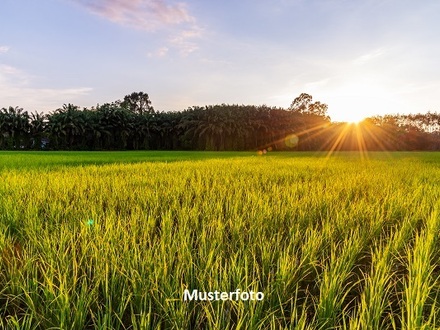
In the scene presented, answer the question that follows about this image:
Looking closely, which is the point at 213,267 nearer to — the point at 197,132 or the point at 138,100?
the point at 197,132

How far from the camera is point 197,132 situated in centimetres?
3431

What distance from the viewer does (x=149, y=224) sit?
86.3 inches

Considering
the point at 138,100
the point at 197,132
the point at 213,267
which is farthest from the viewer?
the point at 138,100

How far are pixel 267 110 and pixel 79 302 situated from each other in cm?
3788

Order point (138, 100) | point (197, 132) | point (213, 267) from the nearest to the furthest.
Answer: point (213, 267), point (197, 132), point (138, 100)

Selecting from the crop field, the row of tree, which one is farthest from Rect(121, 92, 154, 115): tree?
the crop field

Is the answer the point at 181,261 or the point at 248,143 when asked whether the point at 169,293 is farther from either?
the point at 248,143

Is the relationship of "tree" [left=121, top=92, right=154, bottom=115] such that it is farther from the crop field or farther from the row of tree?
the crop field

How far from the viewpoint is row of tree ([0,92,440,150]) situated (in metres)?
34.2

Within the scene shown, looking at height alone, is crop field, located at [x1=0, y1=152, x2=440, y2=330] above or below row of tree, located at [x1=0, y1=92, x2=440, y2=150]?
below

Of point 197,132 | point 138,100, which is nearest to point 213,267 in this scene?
point 197,132

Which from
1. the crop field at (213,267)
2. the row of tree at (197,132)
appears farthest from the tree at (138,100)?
the crop field at (213,267)

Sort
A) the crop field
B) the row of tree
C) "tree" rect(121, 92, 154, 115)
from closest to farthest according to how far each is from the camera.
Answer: the crop field → the row of tree → "tree" rect(121, 92, 154, 115)

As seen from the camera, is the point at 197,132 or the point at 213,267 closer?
the point at 213,267
